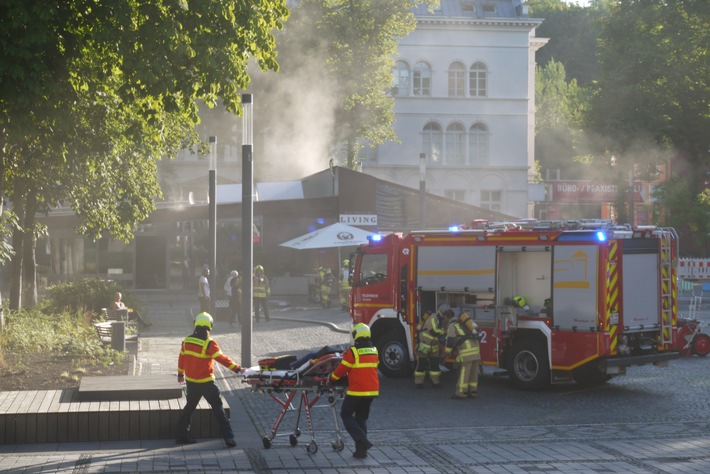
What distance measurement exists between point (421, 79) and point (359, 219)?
2695 cm

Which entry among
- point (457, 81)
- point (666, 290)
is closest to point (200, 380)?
point (666, 290)

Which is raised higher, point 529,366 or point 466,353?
point 466,353

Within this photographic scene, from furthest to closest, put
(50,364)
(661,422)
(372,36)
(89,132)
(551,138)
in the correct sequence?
(551,138), (372,36), (89,132), (50,364), (661,422)

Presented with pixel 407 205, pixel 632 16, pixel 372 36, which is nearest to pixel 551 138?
pixel 632 16

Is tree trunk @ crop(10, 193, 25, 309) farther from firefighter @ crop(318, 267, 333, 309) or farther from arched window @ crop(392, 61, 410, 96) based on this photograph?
arched window @ crop(392, 61, 410, 96)

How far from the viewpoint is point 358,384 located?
1131 cm

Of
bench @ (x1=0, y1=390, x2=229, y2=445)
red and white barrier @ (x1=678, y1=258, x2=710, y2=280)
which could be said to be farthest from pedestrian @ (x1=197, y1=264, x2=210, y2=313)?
bench @ (x1=0, y1=390, x2=229, y2=445)

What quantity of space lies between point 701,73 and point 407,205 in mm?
20804

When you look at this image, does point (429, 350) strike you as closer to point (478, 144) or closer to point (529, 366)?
point (529, 366)

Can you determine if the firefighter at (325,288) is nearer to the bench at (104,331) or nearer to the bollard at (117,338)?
the bench at (104,331)

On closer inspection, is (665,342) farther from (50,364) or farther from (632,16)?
(632,16)

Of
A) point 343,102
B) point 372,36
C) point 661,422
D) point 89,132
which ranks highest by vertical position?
point 372,36

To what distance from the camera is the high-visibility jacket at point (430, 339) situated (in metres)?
17.2

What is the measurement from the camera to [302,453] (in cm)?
1145
